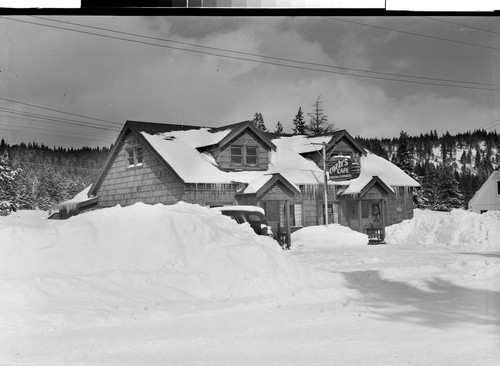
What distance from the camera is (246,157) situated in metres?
7.56

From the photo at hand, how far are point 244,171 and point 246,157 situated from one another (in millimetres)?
294

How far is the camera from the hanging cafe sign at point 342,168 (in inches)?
298

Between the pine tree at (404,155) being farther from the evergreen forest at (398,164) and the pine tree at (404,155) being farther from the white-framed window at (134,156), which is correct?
the white-framed window at (134,156)

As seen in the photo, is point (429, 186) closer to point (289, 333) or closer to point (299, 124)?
point (299, 124)

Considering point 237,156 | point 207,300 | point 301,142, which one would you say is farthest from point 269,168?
point 207,300

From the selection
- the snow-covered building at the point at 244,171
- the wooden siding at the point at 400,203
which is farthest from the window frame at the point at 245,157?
the wooden siding at the point at 400,203

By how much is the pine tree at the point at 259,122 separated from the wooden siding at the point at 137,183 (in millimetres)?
1261

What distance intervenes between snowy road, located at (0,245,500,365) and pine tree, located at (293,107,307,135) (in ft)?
7.12

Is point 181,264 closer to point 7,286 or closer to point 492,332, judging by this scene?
point 7,286

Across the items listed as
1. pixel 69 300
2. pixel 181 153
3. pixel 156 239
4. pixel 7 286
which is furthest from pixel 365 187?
pixel 7 286

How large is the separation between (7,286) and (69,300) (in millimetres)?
689

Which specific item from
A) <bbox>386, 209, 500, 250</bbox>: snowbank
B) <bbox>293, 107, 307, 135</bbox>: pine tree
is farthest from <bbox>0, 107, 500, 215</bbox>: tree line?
<bbox>386, 209, 500, 250</bbox>: snowbank

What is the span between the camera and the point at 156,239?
775 cm

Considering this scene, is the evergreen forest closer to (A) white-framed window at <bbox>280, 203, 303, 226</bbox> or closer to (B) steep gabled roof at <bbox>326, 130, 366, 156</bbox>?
(B) steep gabled roof at <bbox>326, 130, 366, 156</bbox>
